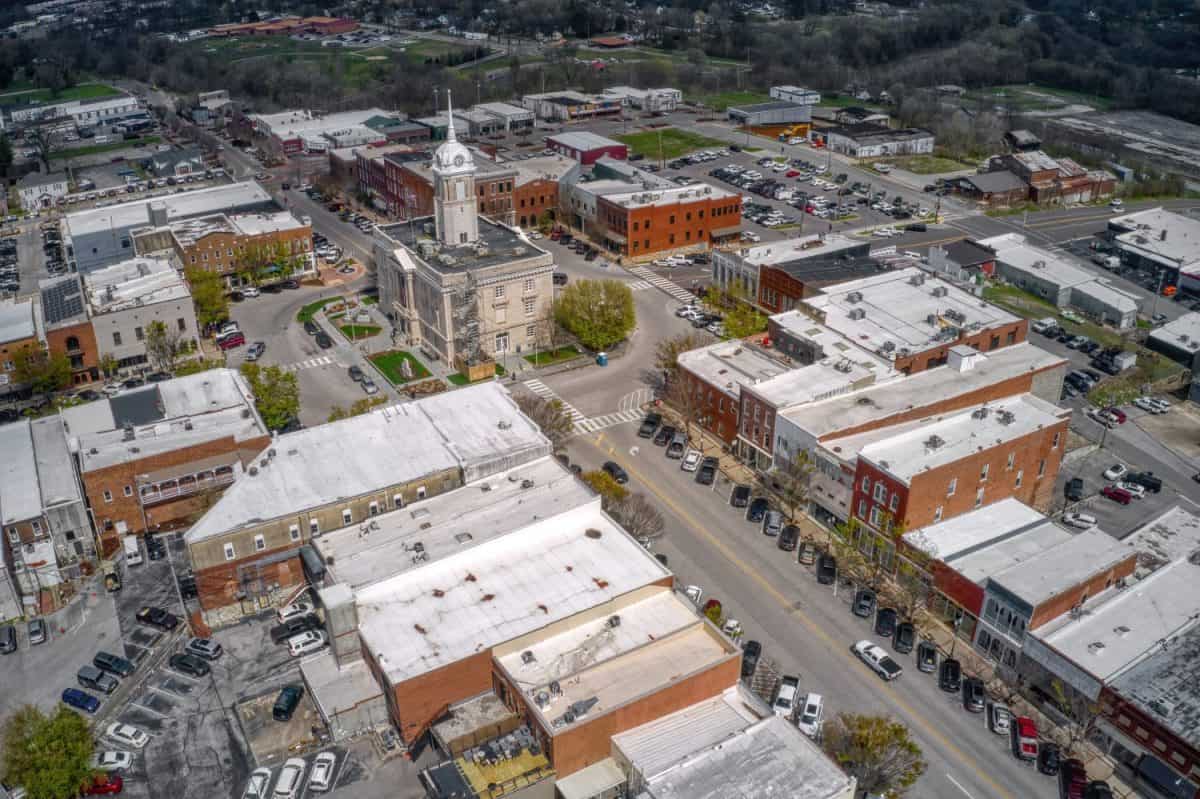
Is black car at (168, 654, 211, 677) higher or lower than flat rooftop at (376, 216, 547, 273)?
lower

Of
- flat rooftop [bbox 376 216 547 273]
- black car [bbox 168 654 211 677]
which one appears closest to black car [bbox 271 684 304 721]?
black car [bbox 168 654 211 677]

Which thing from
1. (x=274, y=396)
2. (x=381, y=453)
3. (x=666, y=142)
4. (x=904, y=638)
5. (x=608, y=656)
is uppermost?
(x=381, y=453)

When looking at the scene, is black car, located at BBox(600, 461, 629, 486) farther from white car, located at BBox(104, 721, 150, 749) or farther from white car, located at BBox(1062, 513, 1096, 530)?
white car, located at BBox(104, 721, 150, 749)

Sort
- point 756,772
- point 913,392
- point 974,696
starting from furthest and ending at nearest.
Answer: point 913,392
point 974,696
point 756,772

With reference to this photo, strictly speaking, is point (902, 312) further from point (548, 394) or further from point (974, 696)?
point (974, 696)

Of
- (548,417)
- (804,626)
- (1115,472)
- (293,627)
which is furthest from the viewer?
(548,417)

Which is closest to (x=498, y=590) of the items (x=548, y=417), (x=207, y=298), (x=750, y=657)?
(x=750, y=657)

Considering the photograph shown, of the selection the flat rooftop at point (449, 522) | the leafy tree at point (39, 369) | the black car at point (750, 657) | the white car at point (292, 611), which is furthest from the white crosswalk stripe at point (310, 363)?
the black car at point (750, 657)
